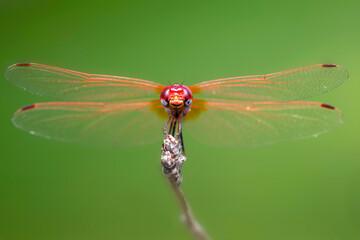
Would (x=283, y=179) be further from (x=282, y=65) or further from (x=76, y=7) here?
(x=76, y=7)

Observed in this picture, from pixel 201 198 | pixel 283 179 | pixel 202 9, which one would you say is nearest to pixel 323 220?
pixel 283 179

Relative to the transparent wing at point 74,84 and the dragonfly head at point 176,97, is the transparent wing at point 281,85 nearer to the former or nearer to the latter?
the dragonfly head at point 176,97

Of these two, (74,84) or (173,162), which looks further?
(74,84)

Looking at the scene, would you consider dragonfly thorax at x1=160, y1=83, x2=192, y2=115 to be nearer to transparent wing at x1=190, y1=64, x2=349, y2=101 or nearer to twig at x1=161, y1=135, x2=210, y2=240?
transparent wing at x1=190, y1=64, x2=349, y2=101

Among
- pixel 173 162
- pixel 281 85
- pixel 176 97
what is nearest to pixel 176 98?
pixel 176 97

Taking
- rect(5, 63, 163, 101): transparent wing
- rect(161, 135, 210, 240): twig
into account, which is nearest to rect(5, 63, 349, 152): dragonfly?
rect(5, 63, 163, 101): transparent wing

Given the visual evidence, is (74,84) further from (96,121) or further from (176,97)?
(176,97)
